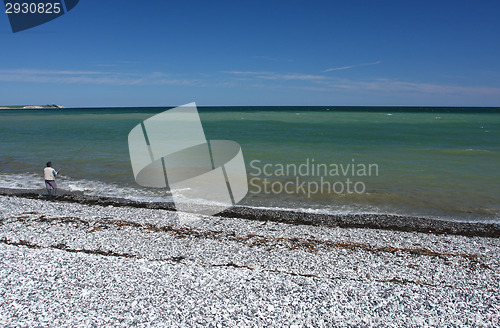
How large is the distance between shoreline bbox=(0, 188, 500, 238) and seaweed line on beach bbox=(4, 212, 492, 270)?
201 centimetres

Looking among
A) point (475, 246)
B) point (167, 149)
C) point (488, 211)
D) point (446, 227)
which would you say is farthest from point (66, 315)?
point (167, 149)

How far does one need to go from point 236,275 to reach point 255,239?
2.64 metres

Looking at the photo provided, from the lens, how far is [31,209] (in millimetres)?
13594

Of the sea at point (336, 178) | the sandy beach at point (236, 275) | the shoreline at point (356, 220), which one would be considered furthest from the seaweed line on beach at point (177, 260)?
the sea at point (336, 178)

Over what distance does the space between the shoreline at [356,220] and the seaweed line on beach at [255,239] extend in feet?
6.59

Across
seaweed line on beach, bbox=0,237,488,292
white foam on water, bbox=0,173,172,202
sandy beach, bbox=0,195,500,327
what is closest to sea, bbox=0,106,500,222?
white foam on water, bbox=0,173,172,202

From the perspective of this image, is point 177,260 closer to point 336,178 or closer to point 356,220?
point 356,220

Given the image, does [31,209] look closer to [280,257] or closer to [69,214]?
[69,214]

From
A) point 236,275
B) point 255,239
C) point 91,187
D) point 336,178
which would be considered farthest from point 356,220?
point 91,187

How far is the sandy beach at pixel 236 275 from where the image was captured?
648 centimetres

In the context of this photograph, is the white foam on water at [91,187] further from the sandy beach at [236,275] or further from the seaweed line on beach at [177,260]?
the seaweed line on beach at [177,260]

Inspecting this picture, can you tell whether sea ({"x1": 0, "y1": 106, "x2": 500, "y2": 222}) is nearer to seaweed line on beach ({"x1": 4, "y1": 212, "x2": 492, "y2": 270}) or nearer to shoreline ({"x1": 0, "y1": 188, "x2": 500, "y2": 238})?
shoreline ({"x1": 0, "y1": 188, "x2": 500, "y2": 238})

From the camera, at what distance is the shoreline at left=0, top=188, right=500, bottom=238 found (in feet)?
39.4

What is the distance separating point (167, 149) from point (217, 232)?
74.9ft
